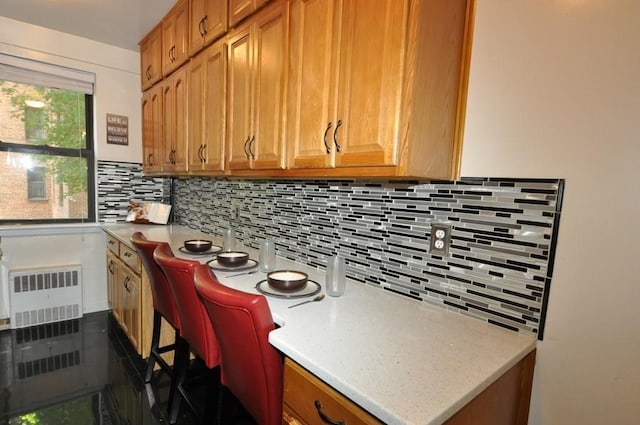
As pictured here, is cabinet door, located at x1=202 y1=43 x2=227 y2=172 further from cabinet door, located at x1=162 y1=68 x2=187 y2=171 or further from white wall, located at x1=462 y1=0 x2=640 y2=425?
white wall, located at x1=462 y1=0 x2=640 y2=425

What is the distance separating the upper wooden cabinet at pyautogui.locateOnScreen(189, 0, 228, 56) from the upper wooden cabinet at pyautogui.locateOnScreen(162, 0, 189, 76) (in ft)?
0.29

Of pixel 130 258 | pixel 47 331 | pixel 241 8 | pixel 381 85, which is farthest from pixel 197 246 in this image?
pixel 47 331

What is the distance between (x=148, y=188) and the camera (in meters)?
3.19

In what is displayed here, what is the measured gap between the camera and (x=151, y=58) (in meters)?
2.64

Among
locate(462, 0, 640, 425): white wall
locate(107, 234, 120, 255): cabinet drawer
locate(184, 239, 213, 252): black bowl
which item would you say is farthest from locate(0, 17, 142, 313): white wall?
locate(462, 0, 640, 425): white wall

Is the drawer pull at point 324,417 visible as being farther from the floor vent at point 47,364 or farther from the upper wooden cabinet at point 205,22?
the floor vent at point 47,364

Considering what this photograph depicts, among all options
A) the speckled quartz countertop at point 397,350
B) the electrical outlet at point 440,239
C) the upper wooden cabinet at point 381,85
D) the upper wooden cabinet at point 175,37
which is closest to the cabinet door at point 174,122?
the upper wooden cabinet at point 175,37

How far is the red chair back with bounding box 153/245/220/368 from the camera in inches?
48.9

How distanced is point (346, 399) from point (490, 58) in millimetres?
1118

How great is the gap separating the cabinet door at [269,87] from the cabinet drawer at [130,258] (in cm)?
117

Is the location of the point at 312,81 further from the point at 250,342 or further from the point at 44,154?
the point at 44,154

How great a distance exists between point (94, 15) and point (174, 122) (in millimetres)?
975

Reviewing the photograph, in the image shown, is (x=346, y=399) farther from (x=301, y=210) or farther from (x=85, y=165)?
(x=85, y=165)

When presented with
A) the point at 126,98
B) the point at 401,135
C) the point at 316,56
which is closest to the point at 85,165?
the point at 126,98
